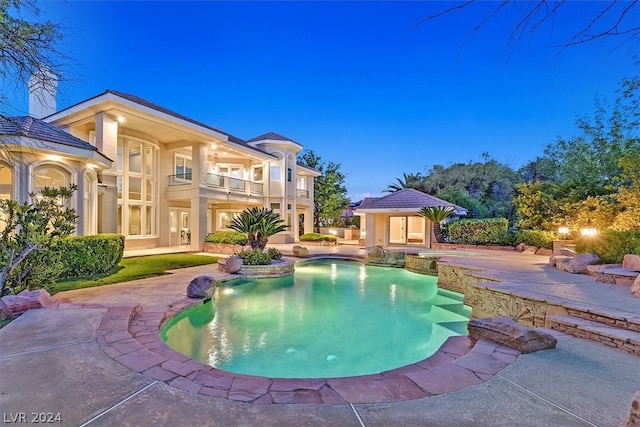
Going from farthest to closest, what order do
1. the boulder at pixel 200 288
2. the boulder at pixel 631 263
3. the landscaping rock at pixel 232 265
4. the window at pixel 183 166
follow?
the window at pixel 183 166
the landscaping rock at pixel 232 265
the boulder at pixel 631 263
the boulder at pixel 200 288

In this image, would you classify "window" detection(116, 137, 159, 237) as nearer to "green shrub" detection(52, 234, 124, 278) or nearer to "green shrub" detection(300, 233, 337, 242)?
"green shrub" detection(52, 234, 124, 278)

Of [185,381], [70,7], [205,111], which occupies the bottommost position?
[185,381]

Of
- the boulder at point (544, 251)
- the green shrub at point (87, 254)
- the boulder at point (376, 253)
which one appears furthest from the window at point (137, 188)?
the boulder at point (544, 251)

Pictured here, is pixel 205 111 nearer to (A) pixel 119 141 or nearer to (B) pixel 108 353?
(A) pixel 119 141

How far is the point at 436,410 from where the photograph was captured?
2.45 m

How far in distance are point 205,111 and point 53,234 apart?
40952 mm

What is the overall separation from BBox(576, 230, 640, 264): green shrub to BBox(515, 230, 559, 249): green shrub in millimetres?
6208

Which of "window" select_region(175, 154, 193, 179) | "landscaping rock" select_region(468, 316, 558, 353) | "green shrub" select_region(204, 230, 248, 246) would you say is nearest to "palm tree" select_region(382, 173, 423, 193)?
"green shrub" select_region(204, 230, 248, 246)

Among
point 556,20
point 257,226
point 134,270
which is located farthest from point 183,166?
point 556,20

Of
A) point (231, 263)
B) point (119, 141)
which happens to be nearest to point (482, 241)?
point (231, 263)

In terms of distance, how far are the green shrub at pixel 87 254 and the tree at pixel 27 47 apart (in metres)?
6.77

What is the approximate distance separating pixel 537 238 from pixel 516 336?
15.5m

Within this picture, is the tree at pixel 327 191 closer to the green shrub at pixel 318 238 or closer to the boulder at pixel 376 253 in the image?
the green shrub at pixel 318 238

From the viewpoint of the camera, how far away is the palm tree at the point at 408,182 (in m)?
33.7
